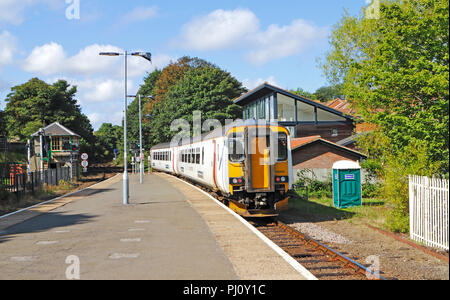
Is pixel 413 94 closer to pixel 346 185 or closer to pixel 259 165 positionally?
pixel 259 165

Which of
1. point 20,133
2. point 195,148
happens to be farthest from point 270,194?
point 20,133

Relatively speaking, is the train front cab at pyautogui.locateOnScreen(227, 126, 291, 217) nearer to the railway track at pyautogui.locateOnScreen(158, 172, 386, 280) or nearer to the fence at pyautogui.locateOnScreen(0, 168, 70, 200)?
the railway track at pyautogui.locateOnScreen(158, 172, 386, 280)

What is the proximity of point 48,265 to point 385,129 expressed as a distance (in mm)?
13519

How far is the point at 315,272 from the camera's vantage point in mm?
8930

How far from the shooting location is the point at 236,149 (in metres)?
15.0

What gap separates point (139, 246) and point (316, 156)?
18455 mm

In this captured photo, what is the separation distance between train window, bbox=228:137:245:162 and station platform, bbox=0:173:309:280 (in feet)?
6.65

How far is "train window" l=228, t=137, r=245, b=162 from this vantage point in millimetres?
14953

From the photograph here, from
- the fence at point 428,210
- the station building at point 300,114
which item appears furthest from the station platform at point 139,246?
the station building at point 300,114

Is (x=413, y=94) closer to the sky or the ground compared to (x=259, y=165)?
closer to the sky

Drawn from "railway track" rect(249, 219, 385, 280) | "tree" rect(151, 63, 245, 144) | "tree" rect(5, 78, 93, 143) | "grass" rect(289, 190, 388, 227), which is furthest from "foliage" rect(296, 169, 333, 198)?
"tree" rect(5, 78, 93, 143)

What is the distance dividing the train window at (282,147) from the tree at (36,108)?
4700cm

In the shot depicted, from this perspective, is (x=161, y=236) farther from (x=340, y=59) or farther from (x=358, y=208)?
(x=340, y=59)

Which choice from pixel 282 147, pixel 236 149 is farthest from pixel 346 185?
pixel 236 149
